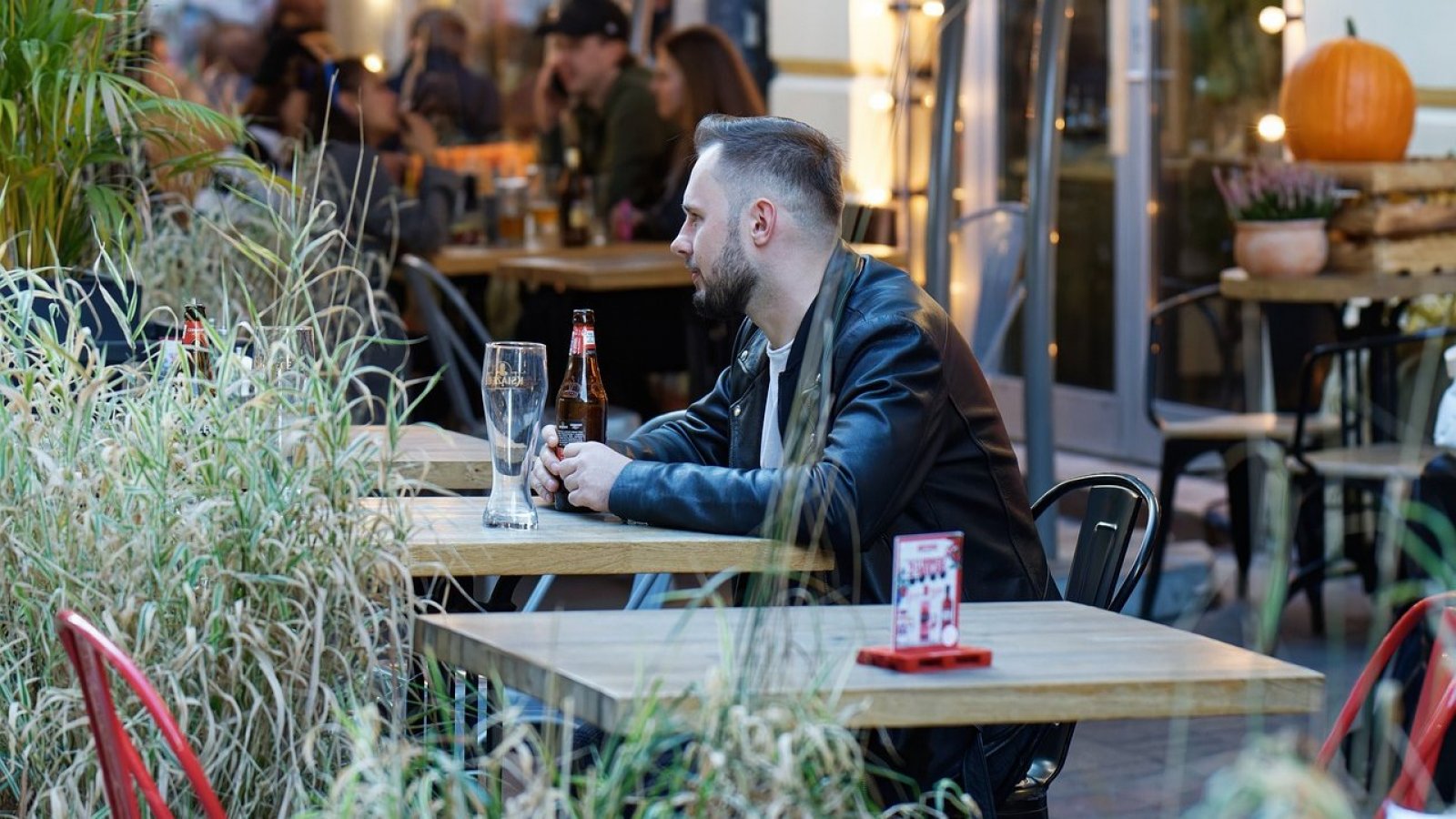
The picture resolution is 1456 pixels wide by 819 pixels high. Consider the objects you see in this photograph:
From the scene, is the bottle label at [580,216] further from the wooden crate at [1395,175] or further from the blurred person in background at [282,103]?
the wooden crate at [1395,175]

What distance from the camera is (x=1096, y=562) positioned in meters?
2.60

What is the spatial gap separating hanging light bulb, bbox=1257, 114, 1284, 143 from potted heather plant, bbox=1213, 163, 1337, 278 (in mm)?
1917

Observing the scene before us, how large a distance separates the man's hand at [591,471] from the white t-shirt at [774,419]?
0.22 metres

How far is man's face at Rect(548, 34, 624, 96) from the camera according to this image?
7914 millimetres

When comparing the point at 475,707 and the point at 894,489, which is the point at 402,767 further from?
the point at 894,489

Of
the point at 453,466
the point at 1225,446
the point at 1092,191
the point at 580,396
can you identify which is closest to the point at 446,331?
the point at 453,466

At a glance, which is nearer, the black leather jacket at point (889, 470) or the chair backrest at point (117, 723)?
the chair backrest at point (117, 723)

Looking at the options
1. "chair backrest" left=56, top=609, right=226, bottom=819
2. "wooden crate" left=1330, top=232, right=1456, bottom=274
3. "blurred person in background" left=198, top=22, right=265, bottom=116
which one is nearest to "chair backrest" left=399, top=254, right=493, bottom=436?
"wooden crate" left=1330, top=232, right=1456, bottom=274

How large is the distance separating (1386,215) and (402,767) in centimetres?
402

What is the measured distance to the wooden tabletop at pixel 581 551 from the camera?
2.27 metres

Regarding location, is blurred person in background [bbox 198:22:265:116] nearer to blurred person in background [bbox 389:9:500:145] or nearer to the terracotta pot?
blurred person in background [bbox 389:9:500:145]

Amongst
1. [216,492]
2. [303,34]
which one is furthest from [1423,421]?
[303,34]

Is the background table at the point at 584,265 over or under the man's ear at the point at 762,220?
under

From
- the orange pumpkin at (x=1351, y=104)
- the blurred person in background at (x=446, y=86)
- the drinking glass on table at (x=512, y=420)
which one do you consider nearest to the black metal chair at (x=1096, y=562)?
the drinking glass on table at (x=512, y=420)
